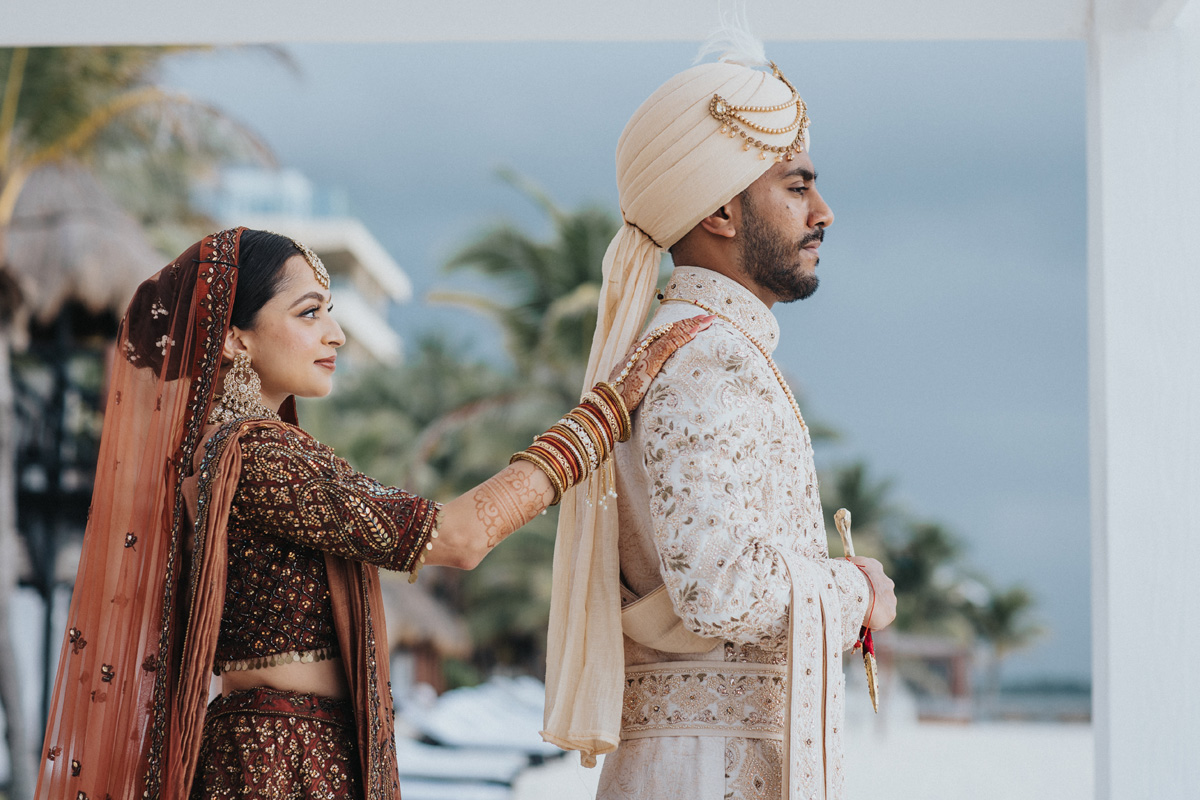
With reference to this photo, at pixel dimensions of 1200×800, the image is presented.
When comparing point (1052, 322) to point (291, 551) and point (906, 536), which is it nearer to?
point (906, 536)

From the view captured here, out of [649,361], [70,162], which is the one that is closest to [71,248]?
[70,162]

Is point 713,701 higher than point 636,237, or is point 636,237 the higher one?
point 636,237

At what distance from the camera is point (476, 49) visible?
55969mm

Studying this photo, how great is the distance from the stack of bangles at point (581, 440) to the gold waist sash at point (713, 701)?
0.39 metres

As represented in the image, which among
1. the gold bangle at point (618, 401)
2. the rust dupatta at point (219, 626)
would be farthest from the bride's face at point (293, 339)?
the gold bangle at point (618, 401)

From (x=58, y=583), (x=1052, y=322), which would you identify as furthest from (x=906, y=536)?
(x=58, y=583)

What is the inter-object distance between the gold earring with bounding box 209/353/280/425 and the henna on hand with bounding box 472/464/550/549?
452 mm

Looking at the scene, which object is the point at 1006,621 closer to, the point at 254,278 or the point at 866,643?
the point at 866,643

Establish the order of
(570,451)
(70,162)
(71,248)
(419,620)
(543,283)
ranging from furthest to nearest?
1. (419,620)
2. (543,283)
3. (70,162)
4. (71,248)
5. (570,451)

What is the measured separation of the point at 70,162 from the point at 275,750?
57.7ft

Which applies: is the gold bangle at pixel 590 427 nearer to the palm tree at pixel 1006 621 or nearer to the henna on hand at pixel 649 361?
the henna on hand at pixel 649 361

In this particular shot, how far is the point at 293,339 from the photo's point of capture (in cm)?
238

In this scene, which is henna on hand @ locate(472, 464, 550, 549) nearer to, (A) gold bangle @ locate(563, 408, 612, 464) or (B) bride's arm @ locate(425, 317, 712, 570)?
(B) bride's arm @ locate(425, 317, 712, 570)

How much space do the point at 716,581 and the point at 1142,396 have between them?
5.98 feet
